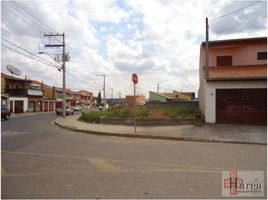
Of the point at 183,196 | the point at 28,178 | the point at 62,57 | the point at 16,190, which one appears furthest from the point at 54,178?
the point at 62,57

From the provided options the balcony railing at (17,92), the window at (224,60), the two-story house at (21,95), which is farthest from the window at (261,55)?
the balcony railing at (17,92)

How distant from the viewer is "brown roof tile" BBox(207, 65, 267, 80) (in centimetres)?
1892

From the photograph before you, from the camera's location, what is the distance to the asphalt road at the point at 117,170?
5.94 meters

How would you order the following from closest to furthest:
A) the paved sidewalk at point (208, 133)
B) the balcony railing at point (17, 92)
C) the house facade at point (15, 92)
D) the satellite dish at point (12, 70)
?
the paved sidewalk at point (208, 133)
the house facade at point (15, 92)
the balcony railing at point (17, 92)
the satellite dish at point (12, 70)

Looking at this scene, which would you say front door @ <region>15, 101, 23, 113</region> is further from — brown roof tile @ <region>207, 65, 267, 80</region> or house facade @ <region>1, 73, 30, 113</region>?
brown roof tile @ <region>207, 65, 267, 80</region>

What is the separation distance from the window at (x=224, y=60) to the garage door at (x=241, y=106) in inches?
294

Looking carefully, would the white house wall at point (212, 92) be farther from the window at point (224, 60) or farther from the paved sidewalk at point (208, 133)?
the window at point (224, 60)

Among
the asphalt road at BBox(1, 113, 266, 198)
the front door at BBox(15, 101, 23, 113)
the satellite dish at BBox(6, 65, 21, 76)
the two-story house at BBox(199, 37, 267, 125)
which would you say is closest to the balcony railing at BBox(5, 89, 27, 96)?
the front door at BBox(15, 101, 23, 113)

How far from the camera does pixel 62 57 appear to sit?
40.2 m

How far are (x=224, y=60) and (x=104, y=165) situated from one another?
2049cm

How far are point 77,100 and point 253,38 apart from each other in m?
95.0

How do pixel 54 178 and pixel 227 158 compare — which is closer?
pixel 54 178

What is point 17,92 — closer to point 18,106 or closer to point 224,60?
point 18,106

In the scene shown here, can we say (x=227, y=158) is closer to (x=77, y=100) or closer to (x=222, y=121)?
(x=222, y=121)
